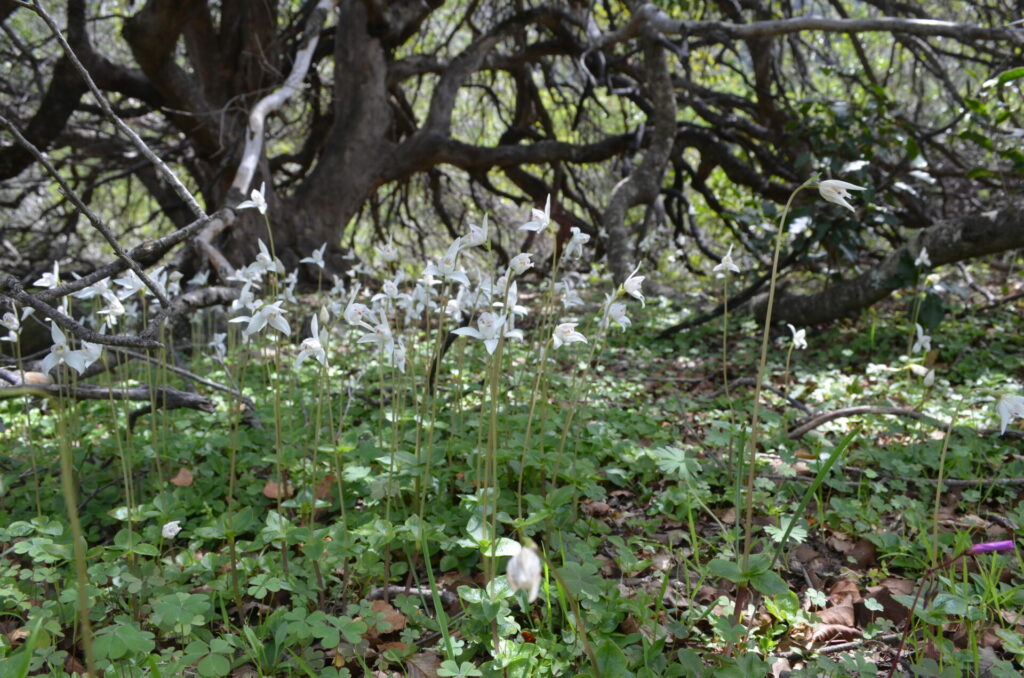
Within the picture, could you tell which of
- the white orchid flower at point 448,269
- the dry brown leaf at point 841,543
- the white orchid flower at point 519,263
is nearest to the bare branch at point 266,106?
the white orchid flower at point 448,269

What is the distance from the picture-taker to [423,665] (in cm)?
158

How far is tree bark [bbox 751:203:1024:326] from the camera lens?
13.8 feet

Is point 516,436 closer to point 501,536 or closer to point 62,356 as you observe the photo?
point 501,536

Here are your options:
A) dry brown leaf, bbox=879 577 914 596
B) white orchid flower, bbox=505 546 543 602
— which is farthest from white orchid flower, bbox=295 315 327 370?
dry brown leaf, bbox=879 577 914 596

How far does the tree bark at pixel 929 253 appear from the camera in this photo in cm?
422

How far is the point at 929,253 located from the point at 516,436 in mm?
3764

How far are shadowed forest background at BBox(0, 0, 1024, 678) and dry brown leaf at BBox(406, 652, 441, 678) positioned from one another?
0.01 meters

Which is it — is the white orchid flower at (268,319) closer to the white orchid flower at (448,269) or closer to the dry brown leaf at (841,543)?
the white orchid flower at (448,269)

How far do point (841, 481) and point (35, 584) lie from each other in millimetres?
2784

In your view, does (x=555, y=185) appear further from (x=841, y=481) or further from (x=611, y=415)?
(x=841, y=481)

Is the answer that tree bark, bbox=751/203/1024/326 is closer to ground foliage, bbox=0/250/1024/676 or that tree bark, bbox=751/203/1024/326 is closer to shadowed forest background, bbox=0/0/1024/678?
shadowed forest background, bbox=0/0/1024/678

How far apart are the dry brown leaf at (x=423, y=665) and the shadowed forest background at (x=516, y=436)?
0.01 m

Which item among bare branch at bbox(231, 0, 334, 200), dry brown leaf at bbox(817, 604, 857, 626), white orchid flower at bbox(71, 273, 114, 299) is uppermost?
bare branch at bbox(231, 0, 334, 200)

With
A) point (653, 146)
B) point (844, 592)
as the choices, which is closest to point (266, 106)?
point (653, 146)
